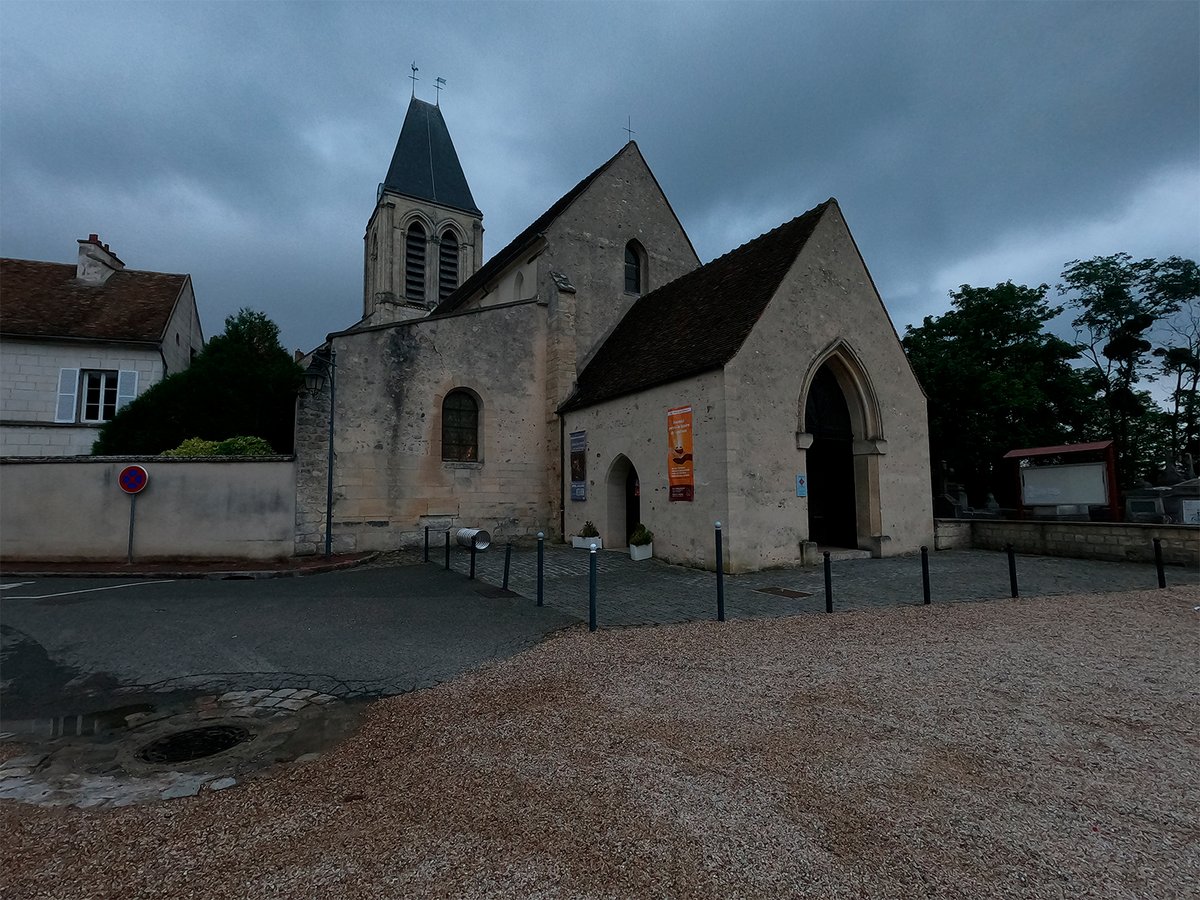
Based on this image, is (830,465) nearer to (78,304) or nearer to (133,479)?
(133,479)

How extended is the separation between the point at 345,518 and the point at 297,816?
11493 mm

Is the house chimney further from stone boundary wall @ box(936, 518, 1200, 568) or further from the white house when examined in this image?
stone boundary wall @ box(936, 518, 1200, 568)

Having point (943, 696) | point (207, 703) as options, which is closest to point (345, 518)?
→ point (207, 703)

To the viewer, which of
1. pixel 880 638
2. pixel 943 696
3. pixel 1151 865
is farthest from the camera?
pixel 880 638

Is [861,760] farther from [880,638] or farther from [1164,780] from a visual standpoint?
[880,638]

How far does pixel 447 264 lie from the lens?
108ft

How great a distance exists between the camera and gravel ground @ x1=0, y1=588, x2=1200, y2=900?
2.30 m

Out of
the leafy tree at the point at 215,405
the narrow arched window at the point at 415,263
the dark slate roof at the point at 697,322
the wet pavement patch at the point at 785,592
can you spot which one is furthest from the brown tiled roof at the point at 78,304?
the wet pavement patch at the point at 785,592

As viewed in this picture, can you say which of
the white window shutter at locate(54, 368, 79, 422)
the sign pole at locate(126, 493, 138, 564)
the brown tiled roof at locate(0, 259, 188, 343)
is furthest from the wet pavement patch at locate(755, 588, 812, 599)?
the white window shutter at locate(54, 368, 79, 422)

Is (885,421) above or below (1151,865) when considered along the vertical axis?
above

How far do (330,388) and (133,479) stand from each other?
165 inches

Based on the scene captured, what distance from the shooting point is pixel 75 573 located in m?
10.5

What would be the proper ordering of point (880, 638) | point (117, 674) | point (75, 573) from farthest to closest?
point (75, 573)
point (880, 638)
point (117, 674)

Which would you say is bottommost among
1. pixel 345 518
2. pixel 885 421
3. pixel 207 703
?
pixel 207 703
